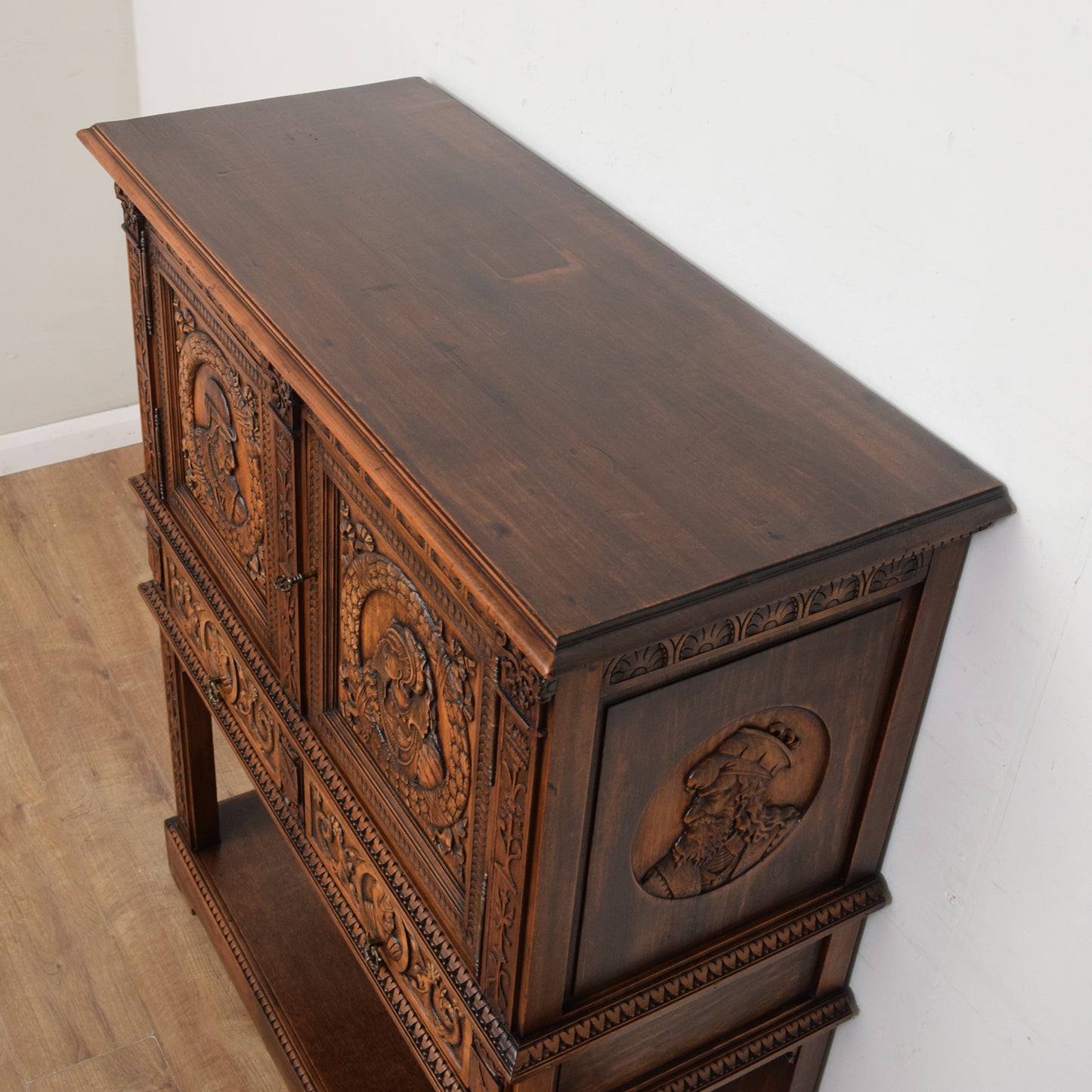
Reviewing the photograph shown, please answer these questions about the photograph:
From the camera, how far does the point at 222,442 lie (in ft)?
5.04

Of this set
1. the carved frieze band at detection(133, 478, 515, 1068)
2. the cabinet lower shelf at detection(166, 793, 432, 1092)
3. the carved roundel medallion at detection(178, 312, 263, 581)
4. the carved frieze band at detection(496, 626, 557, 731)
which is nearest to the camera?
the carved frieze band at detection(496, 626, 557, 731)

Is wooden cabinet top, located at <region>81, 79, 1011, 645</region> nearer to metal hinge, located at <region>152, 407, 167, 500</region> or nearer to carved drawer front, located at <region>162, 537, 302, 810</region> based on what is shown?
metal hinge, located at <region>152, 407, 167, 500</region>

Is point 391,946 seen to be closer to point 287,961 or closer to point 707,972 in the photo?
point 707,972

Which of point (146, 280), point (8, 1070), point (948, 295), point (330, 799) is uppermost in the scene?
point (948, 295)

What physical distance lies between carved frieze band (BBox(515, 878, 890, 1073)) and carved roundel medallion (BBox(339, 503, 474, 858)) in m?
0.19

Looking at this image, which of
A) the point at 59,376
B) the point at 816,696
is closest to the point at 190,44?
the point at 59,376

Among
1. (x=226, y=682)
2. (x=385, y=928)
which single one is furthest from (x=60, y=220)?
(x=385, y=928)

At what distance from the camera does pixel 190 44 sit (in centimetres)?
251

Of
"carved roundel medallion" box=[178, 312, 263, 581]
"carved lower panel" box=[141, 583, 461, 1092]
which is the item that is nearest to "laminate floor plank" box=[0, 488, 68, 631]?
"carved lower panel" box=[141, 583, 461, 1092]

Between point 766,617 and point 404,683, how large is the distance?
14.8 inches

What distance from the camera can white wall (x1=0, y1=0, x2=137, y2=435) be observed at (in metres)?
2.78

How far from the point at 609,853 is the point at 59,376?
247 centimetres

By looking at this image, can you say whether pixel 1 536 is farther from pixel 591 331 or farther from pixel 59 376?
pixel 591 331

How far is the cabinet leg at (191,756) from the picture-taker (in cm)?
208
